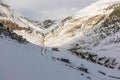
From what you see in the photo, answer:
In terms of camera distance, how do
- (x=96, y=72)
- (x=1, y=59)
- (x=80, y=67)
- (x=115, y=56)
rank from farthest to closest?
1. (x=115, y=56)
2. (x=80, y=67)
3. (x=96, y=72)
4. (x=1, y=59)

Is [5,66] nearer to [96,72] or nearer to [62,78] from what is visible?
[62,78]

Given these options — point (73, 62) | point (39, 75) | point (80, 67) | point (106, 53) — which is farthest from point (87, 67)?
point (106, 53)

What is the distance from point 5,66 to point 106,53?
157 metres

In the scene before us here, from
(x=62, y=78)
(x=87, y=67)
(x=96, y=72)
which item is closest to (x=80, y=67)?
(x=87, y=67)

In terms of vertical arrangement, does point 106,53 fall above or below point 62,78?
above

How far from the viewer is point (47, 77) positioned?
4778 centimetres

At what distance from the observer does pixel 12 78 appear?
3800 centimetres

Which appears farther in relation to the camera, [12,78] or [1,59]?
[1,59]

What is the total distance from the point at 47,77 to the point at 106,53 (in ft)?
496

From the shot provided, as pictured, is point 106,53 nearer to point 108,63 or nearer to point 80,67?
point 108,63

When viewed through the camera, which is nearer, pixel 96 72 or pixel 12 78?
pixel 12 78

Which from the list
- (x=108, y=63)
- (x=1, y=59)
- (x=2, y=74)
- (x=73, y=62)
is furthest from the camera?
(x=108, y=63)

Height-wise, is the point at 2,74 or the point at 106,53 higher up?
the point at 106,53

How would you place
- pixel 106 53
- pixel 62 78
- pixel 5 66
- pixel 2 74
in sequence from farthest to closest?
pixel 106 53, pixel 62 78, pixel 5 66, pixel 2 74
